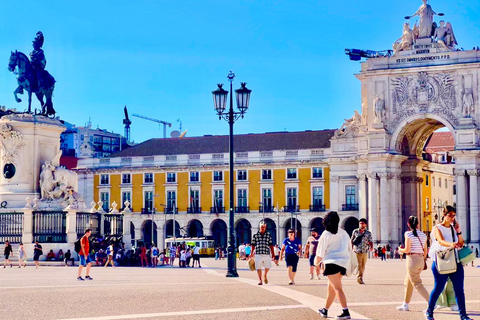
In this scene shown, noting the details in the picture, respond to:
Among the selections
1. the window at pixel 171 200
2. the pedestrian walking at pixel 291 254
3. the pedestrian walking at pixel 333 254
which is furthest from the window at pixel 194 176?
the pedestrian walking at pixel 333 254

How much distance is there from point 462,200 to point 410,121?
8100 mm

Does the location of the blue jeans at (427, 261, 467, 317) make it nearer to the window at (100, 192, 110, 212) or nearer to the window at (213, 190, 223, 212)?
the window at (213, 190, 223, 212)

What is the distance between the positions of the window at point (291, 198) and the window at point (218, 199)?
6.47m

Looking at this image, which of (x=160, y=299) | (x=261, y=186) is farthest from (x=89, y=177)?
(x=160, y=299)

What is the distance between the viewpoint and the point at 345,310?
53.2 ft

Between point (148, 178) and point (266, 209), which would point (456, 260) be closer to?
point (266, 209)

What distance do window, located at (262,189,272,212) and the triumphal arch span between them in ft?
30.2

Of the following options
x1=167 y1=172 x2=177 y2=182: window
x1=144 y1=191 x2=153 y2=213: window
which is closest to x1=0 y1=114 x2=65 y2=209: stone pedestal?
x1=167 y1=172 x2=177 y2=182: window

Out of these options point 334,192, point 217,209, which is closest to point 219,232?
point 217,209

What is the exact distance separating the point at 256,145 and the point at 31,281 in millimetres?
69870

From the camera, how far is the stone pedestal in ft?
135

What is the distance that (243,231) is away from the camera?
9519cm

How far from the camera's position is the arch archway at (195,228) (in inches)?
3750

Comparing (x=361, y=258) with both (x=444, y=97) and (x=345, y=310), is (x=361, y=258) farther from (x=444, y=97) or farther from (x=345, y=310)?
(x=444, y=97)
